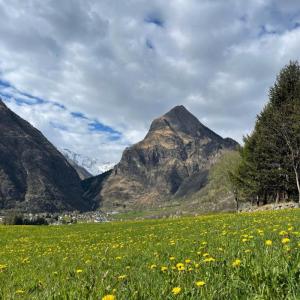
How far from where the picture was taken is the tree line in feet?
180

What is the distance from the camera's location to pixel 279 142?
59406 mm

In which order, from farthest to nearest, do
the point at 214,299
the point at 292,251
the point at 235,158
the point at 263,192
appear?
the point at 235,158 → the point at 263,192 → the point at 292,251 → the point at 214,299

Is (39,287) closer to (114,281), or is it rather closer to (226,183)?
(114,281)

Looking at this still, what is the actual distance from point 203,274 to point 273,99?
61.6 metres

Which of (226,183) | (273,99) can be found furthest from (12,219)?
(273,99)

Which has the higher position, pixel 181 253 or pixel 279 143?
pixel 279 143

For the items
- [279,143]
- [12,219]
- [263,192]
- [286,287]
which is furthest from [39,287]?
[12,219]

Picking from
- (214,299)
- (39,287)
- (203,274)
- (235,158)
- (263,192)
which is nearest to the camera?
(214,299)

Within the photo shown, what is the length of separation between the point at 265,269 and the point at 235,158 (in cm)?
9276

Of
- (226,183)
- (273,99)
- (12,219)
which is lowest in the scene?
(12,219)

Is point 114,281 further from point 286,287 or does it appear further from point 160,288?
point 286,287

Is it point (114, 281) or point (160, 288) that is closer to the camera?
point (160, 288)

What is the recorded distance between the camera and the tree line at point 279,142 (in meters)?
54.9

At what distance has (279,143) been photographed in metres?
59.4
